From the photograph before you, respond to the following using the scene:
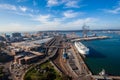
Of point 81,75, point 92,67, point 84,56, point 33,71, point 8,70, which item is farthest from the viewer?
point 84,56

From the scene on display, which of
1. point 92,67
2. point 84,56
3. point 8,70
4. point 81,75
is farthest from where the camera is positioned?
point 84,56

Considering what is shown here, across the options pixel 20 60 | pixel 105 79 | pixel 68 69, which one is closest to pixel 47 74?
pixel 68 69

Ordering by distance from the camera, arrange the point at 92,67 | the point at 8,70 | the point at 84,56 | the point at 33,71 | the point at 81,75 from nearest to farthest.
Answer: the point at 81,75 < the point at 33,71 < the point at 8,70 < the point at 92,67 < the point at 84,56

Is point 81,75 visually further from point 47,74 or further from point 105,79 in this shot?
point 47,74

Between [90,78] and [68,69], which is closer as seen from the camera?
[90,78]

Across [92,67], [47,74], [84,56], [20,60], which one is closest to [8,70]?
[20,60]

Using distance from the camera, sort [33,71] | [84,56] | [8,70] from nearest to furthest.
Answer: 1. [33,71]
2. [8,70]
3. [84,56]

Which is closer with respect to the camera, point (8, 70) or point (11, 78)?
point (11, 78)

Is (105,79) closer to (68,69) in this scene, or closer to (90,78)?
(90,78)

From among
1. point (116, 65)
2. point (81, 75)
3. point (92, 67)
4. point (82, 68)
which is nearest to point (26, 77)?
point (81, 75)
